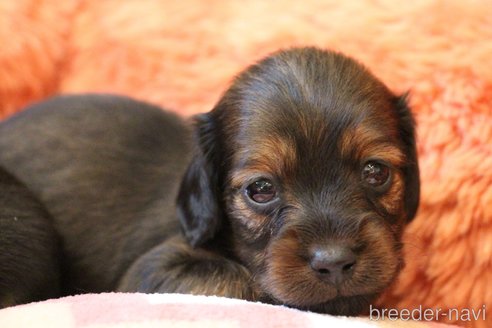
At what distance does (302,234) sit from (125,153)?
3.43 ft

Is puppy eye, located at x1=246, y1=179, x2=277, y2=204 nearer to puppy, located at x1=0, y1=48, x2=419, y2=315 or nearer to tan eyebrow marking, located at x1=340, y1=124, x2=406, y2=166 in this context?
puppy, located at x1=0, y1=48, x2=419, y2=315

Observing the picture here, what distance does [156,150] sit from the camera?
285 cm

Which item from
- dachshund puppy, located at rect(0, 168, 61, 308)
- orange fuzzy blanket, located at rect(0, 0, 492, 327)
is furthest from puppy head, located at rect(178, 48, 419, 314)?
dachshund puppy, located at rect(0, 168, 61, 308)

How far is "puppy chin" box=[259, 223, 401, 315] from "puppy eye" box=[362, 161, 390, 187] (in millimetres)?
157

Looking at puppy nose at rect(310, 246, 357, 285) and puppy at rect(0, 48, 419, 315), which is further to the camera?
puppy at rect(0, 48, 419, 315)

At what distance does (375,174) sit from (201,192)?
0.54 metres

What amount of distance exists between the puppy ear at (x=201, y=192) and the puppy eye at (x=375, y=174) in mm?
472

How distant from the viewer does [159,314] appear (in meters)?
1.85

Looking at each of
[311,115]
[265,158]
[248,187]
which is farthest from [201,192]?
[311,115]

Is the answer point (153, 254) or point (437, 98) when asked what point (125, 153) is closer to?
point (153, 254)

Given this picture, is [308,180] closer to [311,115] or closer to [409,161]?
[311,115]

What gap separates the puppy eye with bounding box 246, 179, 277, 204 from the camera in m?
2.13

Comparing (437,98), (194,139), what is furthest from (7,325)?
(437,98)

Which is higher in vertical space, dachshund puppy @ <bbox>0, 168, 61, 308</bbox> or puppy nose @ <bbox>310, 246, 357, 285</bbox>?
puppy nose @ <bbox>310, 246, 357, 285</bbox>
